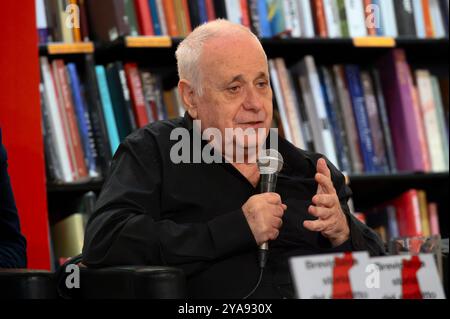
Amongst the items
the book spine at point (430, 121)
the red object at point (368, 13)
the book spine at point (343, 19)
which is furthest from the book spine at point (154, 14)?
the book spine at point (430, 121)

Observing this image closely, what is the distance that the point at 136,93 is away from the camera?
284cm

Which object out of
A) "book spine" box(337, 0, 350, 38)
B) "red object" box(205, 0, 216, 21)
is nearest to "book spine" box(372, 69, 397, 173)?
"book spine" box(337, 0, 350, 38)

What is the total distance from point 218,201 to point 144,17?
3.58 ft

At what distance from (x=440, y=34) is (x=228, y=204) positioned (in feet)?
5.30

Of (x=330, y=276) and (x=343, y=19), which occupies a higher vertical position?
(x=343, y=19)

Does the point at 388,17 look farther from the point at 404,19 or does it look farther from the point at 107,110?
the point at 107,110

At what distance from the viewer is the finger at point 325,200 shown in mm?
1756

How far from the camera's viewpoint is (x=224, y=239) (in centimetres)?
179

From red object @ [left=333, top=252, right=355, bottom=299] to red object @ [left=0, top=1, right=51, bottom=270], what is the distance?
1428 mm

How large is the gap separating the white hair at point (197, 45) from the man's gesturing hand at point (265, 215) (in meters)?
0.42

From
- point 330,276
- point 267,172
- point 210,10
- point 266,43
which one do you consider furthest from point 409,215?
point 330,276

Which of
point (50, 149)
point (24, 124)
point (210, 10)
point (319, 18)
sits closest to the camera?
point (24, 124)
